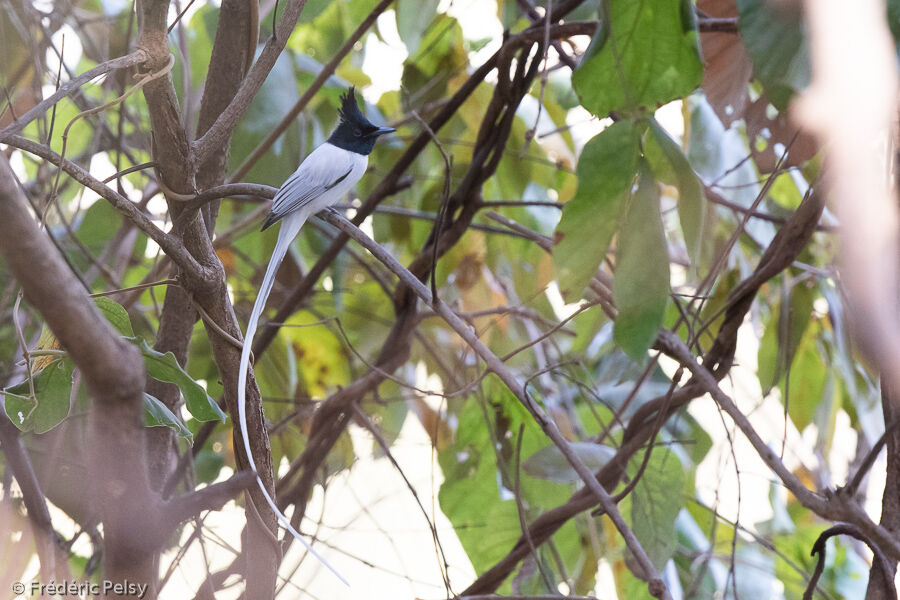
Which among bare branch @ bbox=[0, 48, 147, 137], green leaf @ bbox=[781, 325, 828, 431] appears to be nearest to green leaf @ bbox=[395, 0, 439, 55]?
bare branch @ bbox=[0, 48, 147, 137]

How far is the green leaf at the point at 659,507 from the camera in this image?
120 centimetres

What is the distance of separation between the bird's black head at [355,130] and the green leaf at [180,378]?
0.73m

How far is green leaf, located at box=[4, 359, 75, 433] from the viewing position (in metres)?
0.85

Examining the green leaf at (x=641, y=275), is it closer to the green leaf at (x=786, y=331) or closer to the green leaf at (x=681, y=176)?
the green leaf at (x=681, y=176)

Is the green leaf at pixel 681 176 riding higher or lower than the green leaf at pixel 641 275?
higher

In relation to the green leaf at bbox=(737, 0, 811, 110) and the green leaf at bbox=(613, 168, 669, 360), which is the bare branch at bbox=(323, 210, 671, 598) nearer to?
the green leaf at bbox=(613, 168, 669, 360)

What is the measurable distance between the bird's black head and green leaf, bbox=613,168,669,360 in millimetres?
706

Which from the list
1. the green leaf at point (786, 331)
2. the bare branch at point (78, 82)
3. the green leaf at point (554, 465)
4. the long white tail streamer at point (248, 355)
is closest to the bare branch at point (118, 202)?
the bare branch at point (78, 82)

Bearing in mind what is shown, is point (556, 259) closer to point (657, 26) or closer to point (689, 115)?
point (657, 26)

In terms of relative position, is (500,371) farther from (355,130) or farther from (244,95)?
(355,130)

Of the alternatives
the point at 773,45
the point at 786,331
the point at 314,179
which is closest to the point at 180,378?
the point at 314,179

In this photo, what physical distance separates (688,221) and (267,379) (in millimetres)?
982

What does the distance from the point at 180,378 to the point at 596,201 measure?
1.57 ft

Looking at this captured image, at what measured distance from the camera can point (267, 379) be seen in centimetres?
164
